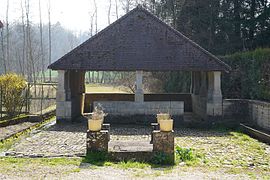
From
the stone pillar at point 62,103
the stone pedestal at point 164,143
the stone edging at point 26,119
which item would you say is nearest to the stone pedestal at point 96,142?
the stone pedestal at point 164,143

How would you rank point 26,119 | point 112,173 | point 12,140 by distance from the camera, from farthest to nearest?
point 26,119 < point 12,140 < point 112,173

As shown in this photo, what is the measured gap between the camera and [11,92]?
14.9m

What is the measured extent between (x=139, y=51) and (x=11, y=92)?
6011mm

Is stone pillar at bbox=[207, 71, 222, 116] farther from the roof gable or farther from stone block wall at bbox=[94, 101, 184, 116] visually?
stone block wall at bbox=[94, 101, 184, 116]

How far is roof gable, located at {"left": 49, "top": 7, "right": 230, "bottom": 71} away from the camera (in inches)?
573

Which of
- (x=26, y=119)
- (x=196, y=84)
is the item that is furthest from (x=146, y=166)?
(x=196, y=84)

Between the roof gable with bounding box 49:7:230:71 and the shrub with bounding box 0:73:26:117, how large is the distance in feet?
6.38

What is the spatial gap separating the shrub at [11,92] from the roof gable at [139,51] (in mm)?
1946

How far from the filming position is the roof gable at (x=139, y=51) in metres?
14.5

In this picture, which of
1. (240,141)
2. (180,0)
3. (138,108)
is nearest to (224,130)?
(240,141)

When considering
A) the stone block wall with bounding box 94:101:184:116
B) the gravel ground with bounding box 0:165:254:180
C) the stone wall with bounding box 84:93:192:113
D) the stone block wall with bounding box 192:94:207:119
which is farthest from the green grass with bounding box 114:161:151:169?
the stone wall with bounding box 84:93:192:113

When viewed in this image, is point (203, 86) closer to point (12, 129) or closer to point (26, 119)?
point (26, 119)

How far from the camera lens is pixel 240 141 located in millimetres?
10992

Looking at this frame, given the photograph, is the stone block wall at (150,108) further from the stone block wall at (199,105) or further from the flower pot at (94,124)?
the flower pot at (94,124)
